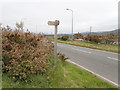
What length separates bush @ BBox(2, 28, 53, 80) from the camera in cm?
347

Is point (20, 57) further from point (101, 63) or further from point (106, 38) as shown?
point (106, 38)

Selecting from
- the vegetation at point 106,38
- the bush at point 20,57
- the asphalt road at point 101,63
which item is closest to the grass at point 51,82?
the bush at point 20,57

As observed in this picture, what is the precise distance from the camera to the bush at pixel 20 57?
3.47 meters

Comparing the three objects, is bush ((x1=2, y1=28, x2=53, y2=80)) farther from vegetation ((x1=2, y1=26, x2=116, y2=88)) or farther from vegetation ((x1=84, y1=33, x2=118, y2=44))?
vegetation ((x1=84, y1=33, x2=118, y2=44))

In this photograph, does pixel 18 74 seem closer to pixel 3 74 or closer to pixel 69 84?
pixel 3 74

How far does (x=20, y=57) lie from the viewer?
12.0 feet

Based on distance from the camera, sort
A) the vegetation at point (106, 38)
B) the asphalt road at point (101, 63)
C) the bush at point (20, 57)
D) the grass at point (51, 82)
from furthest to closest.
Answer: the vegetation at point (106, 38)
the asphalt road at point (101, 63)
the bush at point (20, 57)
the grass at point (51, 82)

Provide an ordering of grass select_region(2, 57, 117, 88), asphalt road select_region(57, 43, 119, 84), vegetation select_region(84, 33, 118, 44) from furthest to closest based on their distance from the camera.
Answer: vegetation select_region(84, 33, 118, 44) → asphalt road select_region(57, 43, 119, 84) → grass select_region(2, 57, 117, 88)

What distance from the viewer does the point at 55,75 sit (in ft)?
12.6

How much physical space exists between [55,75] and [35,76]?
2.16 ft

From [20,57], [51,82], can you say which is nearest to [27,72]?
[20,57]

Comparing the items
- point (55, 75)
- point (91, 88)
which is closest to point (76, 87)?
point (91, 88)

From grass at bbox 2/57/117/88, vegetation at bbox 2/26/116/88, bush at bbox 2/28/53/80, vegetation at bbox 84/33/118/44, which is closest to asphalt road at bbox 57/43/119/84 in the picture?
grass at bbox 2/57/117/88

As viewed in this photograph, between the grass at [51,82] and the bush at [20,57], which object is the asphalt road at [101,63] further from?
the bush at [20,57]
